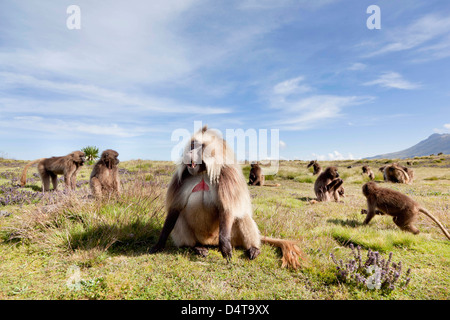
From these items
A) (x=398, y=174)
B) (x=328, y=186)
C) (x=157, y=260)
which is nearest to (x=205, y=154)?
(x=157, y=260)

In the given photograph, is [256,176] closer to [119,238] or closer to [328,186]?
[328,186]

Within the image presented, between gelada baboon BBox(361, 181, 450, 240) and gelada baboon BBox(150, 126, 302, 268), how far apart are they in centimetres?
347

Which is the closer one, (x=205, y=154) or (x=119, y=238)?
(x=205, y=154)

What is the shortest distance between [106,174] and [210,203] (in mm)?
5210

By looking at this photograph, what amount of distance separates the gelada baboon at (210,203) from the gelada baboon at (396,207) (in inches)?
137

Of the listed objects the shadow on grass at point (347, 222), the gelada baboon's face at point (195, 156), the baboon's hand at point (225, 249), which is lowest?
the shadow on grass at point (347, 222)

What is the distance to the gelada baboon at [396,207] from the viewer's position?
5977 millimetres

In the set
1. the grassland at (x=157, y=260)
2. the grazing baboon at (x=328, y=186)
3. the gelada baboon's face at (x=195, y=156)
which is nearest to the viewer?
the grassland at (x=157, y=260)

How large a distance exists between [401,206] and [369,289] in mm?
3715

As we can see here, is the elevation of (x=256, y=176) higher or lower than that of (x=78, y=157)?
lower

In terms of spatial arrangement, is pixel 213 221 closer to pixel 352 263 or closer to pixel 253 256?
pixel 253 256

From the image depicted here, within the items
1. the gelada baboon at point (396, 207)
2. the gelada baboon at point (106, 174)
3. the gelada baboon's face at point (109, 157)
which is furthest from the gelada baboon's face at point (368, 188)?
the gelada baboon's face at point (109, 157)

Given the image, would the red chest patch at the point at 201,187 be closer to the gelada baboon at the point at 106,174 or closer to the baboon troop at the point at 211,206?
the baboon troop at the point at 211,206

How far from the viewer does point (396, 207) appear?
6.18m
